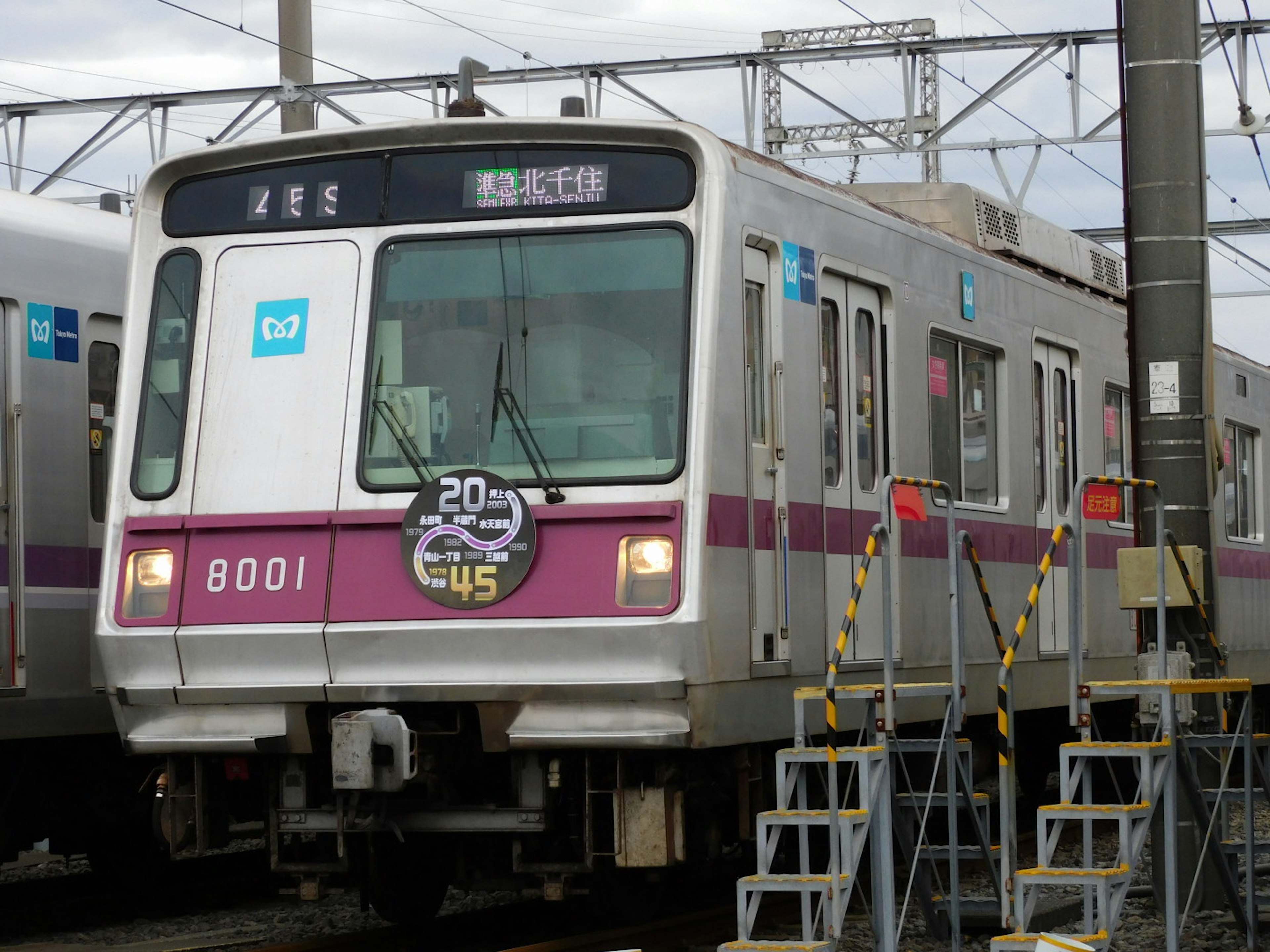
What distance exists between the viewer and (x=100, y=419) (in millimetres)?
9398

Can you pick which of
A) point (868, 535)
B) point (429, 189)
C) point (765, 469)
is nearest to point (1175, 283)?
point (868, 535)

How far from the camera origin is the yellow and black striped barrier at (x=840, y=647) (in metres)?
6.75

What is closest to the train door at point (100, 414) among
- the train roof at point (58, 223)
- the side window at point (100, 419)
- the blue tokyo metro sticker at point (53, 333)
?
the side window at point (100, 419)

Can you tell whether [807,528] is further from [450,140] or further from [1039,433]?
[1039,433]

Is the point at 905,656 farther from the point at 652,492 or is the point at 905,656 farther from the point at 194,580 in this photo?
the point at 194,580

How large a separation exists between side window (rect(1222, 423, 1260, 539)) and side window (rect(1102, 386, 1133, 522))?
2.25 m

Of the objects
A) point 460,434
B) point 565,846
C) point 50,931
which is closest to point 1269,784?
point 565,846

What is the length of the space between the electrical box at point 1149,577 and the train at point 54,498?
4.51 meters

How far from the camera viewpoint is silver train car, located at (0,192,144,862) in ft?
28.9

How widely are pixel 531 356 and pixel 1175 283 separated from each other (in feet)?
10.4

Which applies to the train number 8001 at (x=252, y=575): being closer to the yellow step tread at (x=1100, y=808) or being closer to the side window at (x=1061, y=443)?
the yellow step tread at (x=1100, y=808)

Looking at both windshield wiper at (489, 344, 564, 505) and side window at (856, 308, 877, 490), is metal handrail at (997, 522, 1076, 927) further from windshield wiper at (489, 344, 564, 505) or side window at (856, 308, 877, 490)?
windshield wiper at (489, 344, 564, 505)

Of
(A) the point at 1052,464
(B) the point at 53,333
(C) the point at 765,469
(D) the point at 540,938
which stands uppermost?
(B) the point at 53,333

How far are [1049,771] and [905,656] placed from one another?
14.6ft
